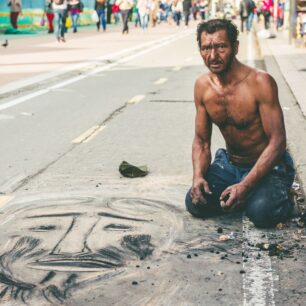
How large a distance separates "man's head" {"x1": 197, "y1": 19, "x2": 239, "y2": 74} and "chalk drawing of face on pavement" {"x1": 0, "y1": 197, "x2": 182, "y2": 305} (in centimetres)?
110

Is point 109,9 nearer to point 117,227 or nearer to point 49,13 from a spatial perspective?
point 49,13

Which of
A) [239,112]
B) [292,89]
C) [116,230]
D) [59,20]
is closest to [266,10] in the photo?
[59,20]

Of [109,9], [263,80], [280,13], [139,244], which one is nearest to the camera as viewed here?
[139,244]

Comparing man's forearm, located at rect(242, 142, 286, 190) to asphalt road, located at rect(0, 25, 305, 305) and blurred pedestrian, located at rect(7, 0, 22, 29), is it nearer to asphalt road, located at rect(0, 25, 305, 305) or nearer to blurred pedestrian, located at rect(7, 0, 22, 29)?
asphalt road, located at rect(0, 25, 305, 305)

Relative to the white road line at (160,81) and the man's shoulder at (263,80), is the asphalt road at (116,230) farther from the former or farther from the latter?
the white road line at (160,81)

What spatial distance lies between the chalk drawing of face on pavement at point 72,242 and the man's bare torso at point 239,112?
678 millimetres

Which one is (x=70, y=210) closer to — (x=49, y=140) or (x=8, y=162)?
(x=8, y=162)

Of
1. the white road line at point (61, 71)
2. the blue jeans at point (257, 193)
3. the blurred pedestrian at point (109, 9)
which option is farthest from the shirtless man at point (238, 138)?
the blurred pedestrian at point (109, 9)

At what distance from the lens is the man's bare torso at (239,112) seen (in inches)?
183

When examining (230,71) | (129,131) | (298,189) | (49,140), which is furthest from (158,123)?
(230,71)

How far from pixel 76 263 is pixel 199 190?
3.55ft

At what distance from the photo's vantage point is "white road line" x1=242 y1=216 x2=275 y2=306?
11.3ft

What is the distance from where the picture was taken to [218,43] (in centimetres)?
448

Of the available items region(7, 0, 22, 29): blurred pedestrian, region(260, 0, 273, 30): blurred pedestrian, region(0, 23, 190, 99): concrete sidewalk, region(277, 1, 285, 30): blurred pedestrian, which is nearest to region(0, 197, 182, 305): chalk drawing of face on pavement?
region(0, 23, 190, 99): concrete sidewalk
